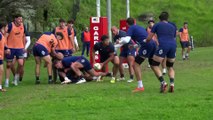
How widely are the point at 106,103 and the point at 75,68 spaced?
5082mm

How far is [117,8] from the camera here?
56219 millimetres

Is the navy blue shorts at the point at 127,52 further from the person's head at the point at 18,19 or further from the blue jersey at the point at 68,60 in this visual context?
the person's head at the point at 18,19

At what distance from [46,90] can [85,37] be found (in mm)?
20094

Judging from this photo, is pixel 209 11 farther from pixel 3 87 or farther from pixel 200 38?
pixel 3 87

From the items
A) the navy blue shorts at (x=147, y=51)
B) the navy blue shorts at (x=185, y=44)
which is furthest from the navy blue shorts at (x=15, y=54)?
the navy blue shorts at (x=185, y=44)

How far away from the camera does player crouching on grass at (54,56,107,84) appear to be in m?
15.5

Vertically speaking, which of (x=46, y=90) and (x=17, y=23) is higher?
(x=17, y=23)

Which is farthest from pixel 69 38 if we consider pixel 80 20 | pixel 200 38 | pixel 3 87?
pixel 200 38

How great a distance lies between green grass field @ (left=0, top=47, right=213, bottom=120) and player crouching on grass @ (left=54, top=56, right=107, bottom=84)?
1.05m

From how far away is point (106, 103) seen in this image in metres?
10.5

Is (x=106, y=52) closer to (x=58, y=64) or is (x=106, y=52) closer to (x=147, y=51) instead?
(x=58, y=64)

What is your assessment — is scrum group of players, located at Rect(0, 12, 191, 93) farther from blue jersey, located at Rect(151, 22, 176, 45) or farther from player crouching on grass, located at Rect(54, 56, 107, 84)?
blue jersey, located at Rect(151, 22, 176, 45)

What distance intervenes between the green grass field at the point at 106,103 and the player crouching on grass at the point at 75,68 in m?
1.05

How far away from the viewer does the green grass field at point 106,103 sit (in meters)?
9.23
